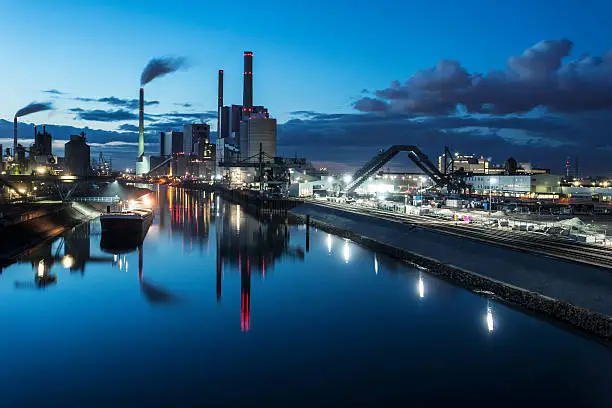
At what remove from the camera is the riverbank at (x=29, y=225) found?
42.5 m

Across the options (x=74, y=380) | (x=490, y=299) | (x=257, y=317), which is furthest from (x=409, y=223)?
(x=74, y=380)

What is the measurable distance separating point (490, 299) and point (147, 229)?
1977 inches

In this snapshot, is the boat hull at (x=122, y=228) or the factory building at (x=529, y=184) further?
the factory building at (x=529, y=184)

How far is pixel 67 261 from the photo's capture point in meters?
40.0

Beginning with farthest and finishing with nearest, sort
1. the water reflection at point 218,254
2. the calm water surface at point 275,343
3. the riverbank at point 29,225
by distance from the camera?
the riverbank at point 29,225 < the water reflection at point 218,254 < the calm water surface at point 275,343

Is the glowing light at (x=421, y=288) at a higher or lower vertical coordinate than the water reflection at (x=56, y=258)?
higher

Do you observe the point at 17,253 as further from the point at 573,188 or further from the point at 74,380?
the point at 573,188

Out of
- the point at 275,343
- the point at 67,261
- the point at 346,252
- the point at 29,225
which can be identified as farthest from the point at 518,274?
the point at 29,225

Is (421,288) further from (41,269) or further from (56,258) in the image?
(56,258)

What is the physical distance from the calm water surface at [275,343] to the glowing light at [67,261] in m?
1.35

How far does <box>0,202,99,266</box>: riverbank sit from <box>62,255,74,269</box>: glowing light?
393 centimetres

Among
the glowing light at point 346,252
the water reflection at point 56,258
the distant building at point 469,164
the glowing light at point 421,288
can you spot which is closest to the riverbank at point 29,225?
the water reflection at point 56,258

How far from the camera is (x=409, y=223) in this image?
4562cm

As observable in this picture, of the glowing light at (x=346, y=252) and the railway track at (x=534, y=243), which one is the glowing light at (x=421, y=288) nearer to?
the railway track at (x=534, y=243)
